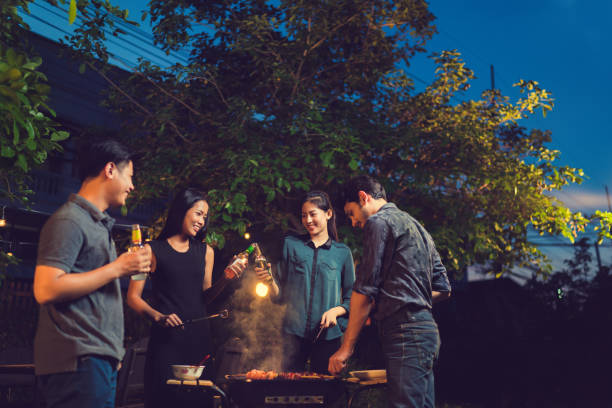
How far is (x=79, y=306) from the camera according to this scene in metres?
2.19

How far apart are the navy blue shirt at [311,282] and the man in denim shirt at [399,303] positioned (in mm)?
987

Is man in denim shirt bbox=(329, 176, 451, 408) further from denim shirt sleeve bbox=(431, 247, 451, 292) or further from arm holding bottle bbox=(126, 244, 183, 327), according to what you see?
arm holding bottle bbox=(126, 244, 183, 327)

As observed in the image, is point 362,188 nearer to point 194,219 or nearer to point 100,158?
point 194,219

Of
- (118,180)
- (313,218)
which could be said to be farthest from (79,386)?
(313,218)

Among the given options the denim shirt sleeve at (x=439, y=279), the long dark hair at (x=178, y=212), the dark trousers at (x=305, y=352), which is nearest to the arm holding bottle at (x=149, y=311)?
the long dark hair at (x=178, y=212)

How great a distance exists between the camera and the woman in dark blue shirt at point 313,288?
4.36 meters

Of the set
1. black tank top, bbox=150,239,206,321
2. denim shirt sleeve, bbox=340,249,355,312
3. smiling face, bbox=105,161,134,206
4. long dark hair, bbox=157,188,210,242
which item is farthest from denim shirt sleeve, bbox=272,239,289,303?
smiling face, bbox=105,161,134,206

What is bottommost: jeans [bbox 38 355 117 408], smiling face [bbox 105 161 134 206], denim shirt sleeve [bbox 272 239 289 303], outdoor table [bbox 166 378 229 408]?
outdoor table [bbox 166 378 229 408]

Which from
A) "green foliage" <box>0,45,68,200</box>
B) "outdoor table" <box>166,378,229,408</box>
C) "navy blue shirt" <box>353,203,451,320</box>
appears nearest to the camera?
"green foliage" <box>0,45,68,200</box>

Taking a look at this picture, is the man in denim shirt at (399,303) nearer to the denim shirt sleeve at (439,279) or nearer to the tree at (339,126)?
the denim shirt sleeve at (439,279)

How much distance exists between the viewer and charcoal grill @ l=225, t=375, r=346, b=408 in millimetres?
3648

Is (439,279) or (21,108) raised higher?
(21,108)

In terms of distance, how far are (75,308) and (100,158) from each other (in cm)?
72

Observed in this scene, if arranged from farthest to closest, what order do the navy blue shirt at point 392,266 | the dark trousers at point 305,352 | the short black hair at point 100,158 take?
the dark trousers at point 305,352, the navy blue shirt at point 392,266, the short black hair at point 100,158
